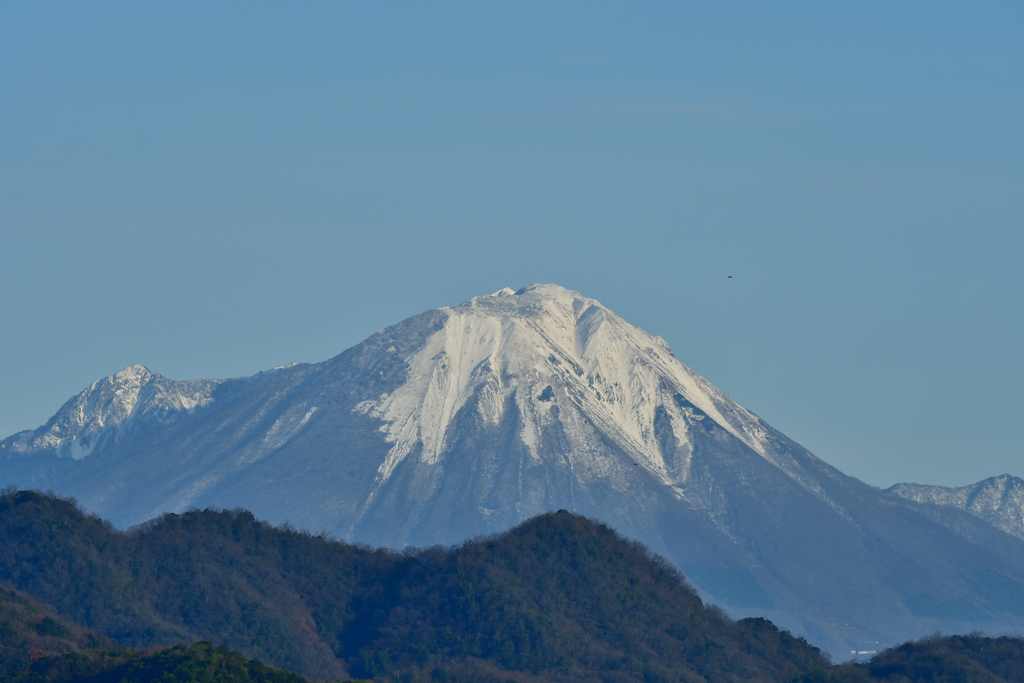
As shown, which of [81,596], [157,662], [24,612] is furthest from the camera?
[81,596]

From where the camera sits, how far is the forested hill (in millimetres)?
162500

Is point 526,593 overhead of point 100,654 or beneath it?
overhead

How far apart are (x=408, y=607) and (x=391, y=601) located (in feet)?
16.3

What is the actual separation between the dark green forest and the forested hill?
0.58ft

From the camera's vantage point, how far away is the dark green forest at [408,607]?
160 meters

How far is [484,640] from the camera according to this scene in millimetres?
165125

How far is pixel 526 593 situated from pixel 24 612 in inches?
1955

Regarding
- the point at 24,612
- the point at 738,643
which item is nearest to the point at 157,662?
the point at 24,612

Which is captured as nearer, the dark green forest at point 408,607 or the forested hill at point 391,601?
the dark green forest at point 408,607

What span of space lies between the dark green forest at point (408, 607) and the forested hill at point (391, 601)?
0.58ft

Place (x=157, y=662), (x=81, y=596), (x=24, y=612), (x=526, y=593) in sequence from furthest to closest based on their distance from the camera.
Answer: (x=526, y=593) → (x=81, y=596) → (x=24, y=612) → (x=157, y=662)

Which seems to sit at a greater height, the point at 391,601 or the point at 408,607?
the point at 391,601

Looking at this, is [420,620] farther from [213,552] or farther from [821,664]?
[821,664]

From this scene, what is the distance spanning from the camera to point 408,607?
17238 centimetres
